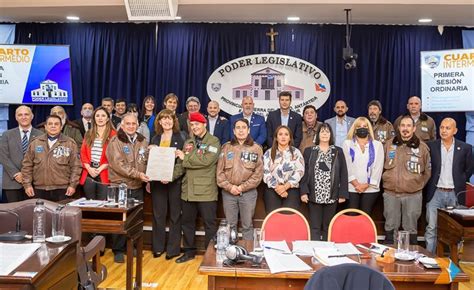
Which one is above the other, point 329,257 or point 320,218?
point 329,257

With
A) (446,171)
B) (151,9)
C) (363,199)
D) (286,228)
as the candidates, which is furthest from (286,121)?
(286,228)

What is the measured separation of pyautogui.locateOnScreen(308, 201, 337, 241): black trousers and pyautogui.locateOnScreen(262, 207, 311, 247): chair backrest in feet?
4.23

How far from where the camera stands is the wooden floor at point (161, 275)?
4.44 m

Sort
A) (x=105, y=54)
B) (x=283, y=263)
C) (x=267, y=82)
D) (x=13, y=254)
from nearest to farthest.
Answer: (x=13, y=254) → (x=283, y=263) → (x=267, y=82) → (x=105, y=54)

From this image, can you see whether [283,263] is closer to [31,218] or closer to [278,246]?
[278,246]

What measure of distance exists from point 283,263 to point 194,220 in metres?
2.73

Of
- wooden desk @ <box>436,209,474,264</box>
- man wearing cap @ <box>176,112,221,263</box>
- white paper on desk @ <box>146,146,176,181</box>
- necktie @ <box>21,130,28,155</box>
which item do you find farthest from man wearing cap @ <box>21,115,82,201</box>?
wooden desk @ <box>436,209,474,264</box>

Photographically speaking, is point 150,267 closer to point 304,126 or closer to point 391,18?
point 304,126

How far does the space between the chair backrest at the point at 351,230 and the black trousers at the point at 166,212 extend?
7.05ft

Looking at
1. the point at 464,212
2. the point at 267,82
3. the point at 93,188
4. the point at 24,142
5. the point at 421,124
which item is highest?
the point at 267,82

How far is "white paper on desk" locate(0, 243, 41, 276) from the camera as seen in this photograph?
214 centimetres

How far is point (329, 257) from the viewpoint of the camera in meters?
2.87

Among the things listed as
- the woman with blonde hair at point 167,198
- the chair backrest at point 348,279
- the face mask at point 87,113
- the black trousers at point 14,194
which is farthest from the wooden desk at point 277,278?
the face mask at point 87,113

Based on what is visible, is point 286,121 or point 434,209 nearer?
point 434,209
